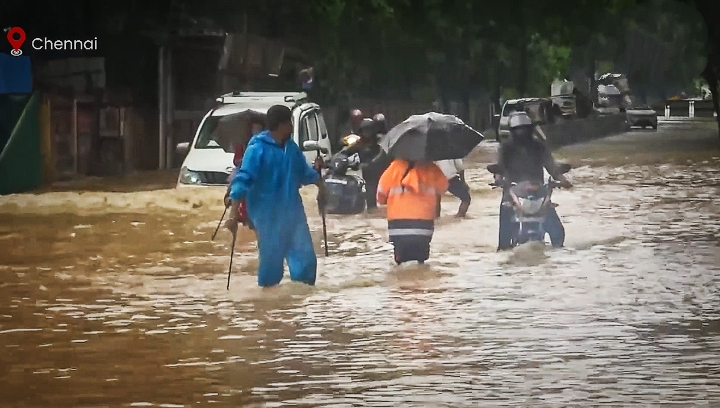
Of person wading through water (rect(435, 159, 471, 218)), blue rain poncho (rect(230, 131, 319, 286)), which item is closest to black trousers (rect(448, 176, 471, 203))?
person wading through water (rect(435, 159, 471, 218))

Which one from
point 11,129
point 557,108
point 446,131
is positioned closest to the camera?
point 446,131

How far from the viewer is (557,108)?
39125 mm

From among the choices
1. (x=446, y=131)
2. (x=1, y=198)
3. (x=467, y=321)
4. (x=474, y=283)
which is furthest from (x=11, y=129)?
(x=467, y=321)

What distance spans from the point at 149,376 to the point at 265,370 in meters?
0.62

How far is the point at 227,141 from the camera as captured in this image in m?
18.9

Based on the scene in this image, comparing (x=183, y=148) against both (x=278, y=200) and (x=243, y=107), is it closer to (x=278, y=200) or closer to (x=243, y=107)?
(x=243, y=107)

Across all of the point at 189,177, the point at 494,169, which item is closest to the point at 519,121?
the point at 494,169

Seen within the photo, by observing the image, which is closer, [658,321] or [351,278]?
[658,321]

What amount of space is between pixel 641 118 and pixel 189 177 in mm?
30550

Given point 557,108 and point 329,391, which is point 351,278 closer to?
point 329,391

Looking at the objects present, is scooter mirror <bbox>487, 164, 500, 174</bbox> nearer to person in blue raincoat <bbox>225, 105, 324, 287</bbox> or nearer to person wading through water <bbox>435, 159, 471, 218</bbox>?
person in blue raincoat <bbox>225, 105, 324, 287</bbox>

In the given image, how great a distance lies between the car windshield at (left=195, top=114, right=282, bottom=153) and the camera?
741 inches

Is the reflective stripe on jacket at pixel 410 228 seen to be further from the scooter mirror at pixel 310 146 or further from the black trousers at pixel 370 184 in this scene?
the scooter mirror at pixel 310 146

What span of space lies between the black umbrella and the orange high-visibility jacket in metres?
0.14
